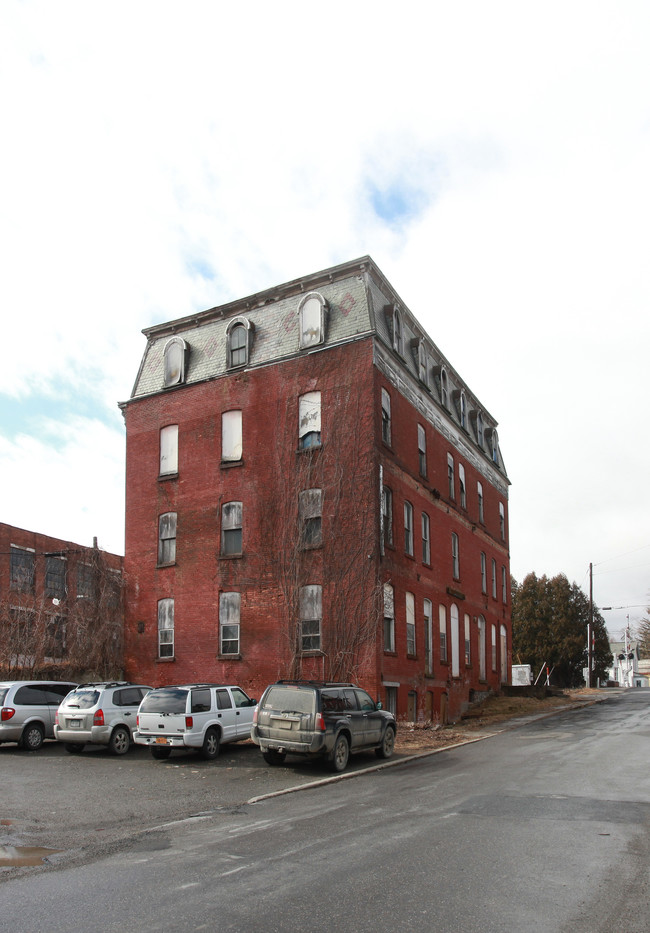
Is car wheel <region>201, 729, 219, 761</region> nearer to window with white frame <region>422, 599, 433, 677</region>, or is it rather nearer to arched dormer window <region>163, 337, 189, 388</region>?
window with white frame <region>422, 599, 433, 677</region>

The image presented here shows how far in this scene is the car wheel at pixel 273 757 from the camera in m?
17.1

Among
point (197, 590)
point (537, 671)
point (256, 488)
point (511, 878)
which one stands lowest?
point (537, 671)

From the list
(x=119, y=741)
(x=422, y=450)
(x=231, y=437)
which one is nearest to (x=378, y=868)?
(x=119, y=741)

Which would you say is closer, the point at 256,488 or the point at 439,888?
the point at 439,888

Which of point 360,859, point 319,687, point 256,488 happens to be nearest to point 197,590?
point 256,488

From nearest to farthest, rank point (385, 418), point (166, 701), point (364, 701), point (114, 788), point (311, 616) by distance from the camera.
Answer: point (114, 788), point (364, 701), point (166, 701), point (311, 616), point (385, 418)

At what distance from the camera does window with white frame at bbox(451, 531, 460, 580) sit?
35219mm

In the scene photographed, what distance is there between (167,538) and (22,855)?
852 inches

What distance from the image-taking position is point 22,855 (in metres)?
9.11

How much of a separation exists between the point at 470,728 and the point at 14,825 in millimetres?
19269

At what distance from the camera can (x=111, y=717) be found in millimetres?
19250

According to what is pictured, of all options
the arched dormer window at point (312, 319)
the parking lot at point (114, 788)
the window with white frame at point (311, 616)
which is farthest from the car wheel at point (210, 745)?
the arched dormer window at point (312, 319)

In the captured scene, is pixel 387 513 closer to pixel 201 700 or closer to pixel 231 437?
pixel 231 437

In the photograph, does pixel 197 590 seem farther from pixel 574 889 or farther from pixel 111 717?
pixel 574 889
